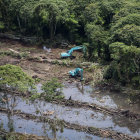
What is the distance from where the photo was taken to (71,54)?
2742 centimetres

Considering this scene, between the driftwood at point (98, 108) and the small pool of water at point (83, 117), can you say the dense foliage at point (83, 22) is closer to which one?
the driftwood at point (98, 108)

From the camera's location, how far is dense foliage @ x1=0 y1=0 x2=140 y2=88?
24.7 metres

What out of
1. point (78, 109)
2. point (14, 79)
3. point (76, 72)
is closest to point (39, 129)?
point (78, 109)

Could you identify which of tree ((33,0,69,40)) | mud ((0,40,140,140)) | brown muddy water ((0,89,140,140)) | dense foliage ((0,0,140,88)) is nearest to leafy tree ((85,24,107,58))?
dense foliage ((0,0,140,88))

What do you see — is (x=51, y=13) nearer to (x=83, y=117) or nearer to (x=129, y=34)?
(x=129, y=34)

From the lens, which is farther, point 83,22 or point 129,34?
point 83,22

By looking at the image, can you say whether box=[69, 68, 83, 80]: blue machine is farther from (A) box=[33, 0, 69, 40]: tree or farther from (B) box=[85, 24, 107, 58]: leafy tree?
(A) box=[33, 0, 69, 40]: tree

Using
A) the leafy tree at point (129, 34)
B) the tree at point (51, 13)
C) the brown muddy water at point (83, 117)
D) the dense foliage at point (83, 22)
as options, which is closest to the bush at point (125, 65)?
the dense foliage at point (83, 22)

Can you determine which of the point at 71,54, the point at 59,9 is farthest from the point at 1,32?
the point at 71,54

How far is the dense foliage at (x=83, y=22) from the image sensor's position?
24.7 metres

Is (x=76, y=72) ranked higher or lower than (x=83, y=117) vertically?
higher

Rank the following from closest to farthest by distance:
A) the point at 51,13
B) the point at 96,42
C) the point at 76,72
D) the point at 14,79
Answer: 1. the point at 14,79
2. the point at 76,72
3. the point at 96,42
4. the point at 51,13

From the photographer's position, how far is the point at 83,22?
30.3 metres

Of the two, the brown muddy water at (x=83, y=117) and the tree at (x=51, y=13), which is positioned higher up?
the tree at (x=51, y=13)
